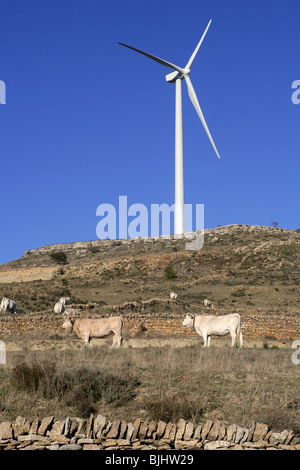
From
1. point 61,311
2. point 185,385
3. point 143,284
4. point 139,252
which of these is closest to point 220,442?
point 185,385

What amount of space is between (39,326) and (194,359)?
625 inches

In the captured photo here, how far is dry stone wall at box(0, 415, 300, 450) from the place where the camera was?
9.12 m

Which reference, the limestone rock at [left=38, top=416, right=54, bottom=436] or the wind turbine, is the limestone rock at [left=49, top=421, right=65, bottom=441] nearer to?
the limestone rock at [left=38, top=416, right=54, bottom=436]

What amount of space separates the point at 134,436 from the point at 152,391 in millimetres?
2800

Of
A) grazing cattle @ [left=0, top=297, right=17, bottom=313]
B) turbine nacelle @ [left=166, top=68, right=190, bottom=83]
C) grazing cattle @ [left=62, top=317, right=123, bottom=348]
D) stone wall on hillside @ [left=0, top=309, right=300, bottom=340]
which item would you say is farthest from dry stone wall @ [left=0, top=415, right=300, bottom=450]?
turbine nacelle @ [left=166, top=68, right=190, bottom=83]

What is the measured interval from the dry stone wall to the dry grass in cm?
87

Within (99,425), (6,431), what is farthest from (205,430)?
(6,431)

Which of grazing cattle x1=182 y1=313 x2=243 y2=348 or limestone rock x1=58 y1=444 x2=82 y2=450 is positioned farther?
grazing cattle x1=182 y1=313 x2=243 y2=348

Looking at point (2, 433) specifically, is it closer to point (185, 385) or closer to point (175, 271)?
point (185, 385)

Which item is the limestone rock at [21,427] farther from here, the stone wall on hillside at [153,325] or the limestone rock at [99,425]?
the stone wall on hillside at [153,325]

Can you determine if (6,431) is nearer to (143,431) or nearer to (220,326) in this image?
(143,431)

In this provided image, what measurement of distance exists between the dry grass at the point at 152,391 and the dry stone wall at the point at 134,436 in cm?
87

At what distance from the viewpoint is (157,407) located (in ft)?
35.6

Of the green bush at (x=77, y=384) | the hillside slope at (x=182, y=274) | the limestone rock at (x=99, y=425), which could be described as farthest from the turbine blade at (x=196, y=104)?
the limestone rock at (x=99, y=425)
